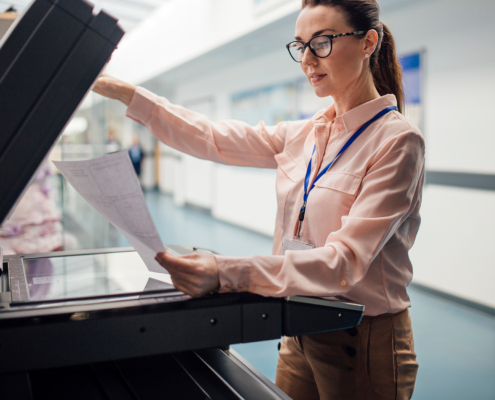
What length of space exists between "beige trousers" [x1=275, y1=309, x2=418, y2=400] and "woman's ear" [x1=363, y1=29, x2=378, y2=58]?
63 centimetres

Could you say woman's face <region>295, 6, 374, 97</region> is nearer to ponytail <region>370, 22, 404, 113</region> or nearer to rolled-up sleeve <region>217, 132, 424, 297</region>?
ponytail <region>370, 22, 404, 113</region>

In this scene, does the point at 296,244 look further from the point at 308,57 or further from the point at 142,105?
the point at 142,105

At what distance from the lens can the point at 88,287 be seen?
2.42ft

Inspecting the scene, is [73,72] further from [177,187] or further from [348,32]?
[177,187]

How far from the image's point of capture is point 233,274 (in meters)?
0.69

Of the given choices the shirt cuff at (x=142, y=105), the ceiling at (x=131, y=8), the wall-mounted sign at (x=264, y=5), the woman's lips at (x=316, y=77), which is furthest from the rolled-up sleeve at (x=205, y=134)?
the ceiling at (x=131, y=8)

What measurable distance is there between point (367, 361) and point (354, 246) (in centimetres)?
35

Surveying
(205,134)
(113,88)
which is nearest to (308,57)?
(205,134)

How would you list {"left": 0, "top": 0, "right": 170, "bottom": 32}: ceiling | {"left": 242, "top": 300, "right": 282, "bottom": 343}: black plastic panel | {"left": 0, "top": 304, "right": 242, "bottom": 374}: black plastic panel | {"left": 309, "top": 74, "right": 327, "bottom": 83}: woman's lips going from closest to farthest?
{"left": 0, "top": 304, "right": 242, "bottom": 374}: black plastic panel, {"left": 242, "top": 300, "right": 282, "bottom": 343}: black plastic panel, {"left": 309, "top": 74, "right": 327, "bottom": 83}: woman's lips, {"left": 0, "top": 0, "right": 170, "bottom": 32}: ceiling

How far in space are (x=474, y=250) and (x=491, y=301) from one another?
1.34ft

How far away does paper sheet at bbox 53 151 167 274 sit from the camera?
59cm

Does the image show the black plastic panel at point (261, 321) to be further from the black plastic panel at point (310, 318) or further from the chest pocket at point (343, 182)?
the chest pocket at point (343, 182)

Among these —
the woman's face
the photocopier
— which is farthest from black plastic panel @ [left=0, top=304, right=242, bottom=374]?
the woman's face

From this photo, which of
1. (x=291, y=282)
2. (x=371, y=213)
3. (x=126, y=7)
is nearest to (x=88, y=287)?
(x=291, y=282)
